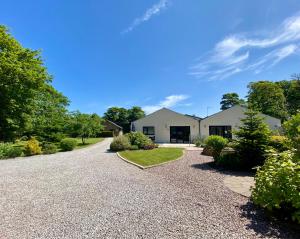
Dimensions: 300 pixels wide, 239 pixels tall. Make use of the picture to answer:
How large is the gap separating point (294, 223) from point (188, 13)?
11.1 metres

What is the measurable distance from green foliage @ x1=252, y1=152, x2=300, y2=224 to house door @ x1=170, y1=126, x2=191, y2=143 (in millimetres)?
23683

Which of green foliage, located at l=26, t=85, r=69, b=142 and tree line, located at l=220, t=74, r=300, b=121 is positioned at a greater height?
tree line, located at l=220, t=74, r=300, b=121

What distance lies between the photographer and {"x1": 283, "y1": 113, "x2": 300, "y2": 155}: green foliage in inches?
185

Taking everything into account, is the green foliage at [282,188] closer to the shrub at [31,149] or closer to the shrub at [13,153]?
the shrub at [13,153]

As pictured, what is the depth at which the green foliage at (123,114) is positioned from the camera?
71000mm

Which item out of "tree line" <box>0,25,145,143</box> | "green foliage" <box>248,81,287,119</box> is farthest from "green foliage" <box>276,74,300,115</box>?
"tree line" <box>0,25,145,143</box>

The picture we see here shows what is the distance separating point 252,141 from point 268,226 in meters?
6.47

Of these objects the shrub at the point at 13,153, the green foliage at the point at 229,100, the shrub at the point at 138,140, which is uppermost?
the green foliage at the point at 229,100

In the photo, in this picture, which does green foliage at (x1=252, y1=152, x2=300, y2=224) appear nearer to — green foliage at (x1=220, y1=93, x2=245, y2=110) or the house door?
the house door

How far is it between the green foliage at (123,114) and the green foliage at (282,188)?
65307 mm

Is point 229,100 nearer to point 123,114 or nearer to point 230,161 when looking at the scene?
point 123,114

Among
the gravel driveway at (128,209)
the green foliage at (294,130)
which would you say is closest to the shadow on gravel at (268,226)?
the gravel driveway at (128,209)

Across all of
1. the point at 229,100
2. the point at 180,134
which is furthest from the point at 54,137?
the point at 229,100

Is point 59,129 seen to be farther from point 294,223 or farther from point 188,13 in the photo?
point 294,223
